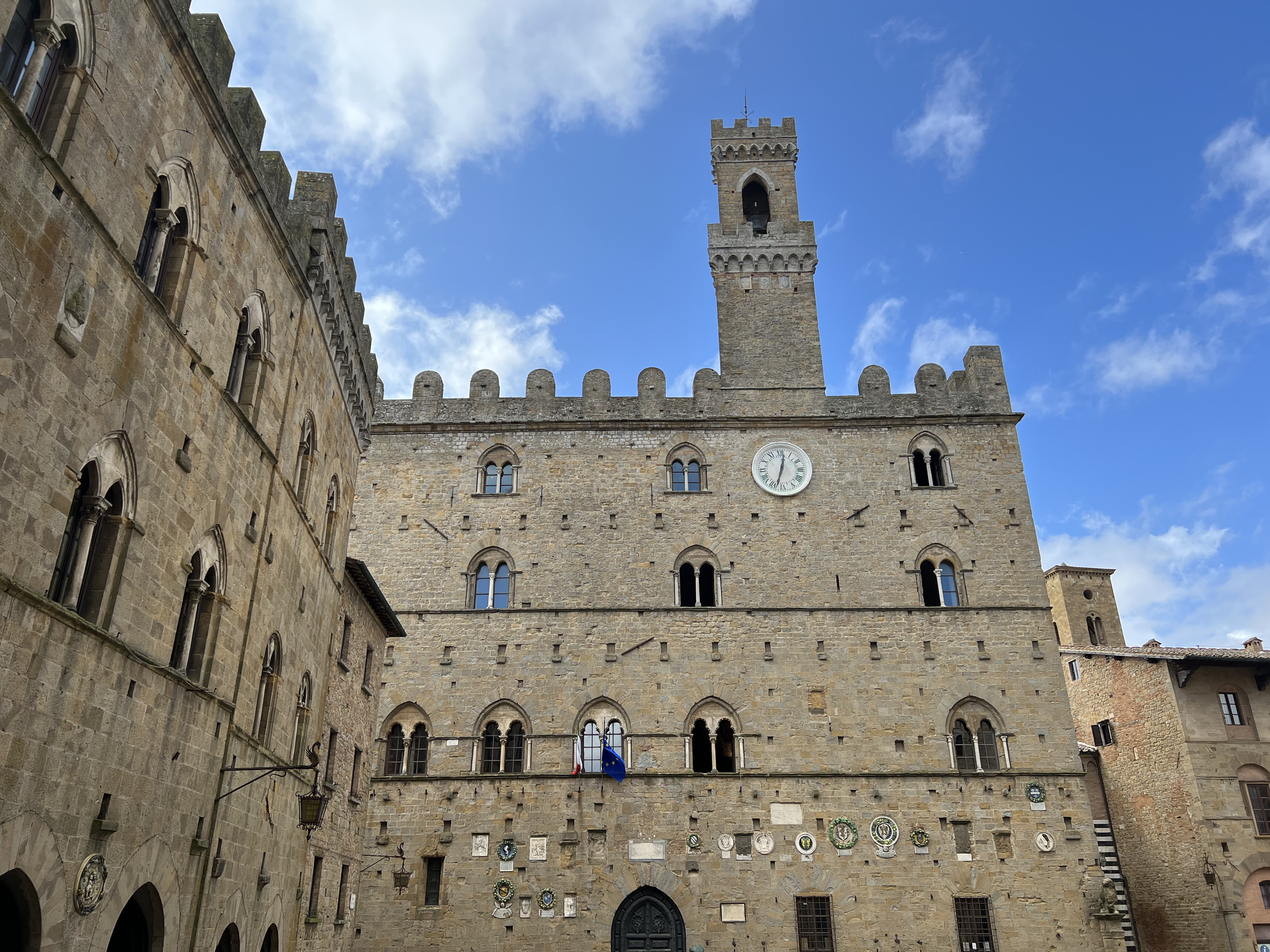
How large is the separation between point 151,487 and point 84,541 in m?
1.06

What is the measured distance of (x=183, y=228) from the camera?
1025 cm

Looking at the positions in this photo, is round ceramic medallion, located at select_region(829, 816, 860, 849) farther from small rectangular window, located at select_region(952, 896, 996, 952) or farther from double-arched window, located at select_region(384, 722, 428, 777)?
double-arched window, located at select_region(384, 722, 428, 777)

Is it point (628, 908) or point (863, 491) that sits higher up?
point (863, 491)

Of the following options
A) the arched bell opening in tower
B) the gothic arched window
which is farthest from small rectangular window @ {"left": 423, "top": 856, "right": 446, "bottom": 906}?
the arched bell opening in tower

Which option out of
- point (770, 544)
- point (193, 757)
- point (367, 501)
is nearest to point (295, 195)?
point (193, 757)

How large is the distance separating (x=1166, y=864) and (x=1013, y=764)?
603cm

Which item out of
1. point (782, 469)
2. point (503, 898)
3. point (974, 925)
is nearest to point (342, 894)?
point (503, 898)

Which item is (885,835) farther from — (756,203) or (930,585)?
(756,203)

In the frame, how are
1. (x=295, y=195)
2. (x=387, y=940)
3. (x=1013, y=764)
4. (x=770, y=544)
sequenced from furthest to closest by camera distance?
(x=770, y=544) → (x=1013, y=764) → (x=387, y=940) → (x=295, y=195)

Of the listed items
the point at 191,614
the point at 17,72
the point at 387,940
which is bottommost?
the point at 387,940

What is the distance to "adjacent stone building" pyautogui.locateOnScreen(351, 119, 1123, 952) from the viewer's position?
2116 cm

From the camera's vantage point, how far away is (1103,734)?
92.7 feet

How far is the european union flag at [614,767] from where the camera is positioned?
22.0 m

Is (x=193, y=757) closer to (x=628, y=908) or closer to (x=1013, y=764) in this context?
(x=628, y=908)
